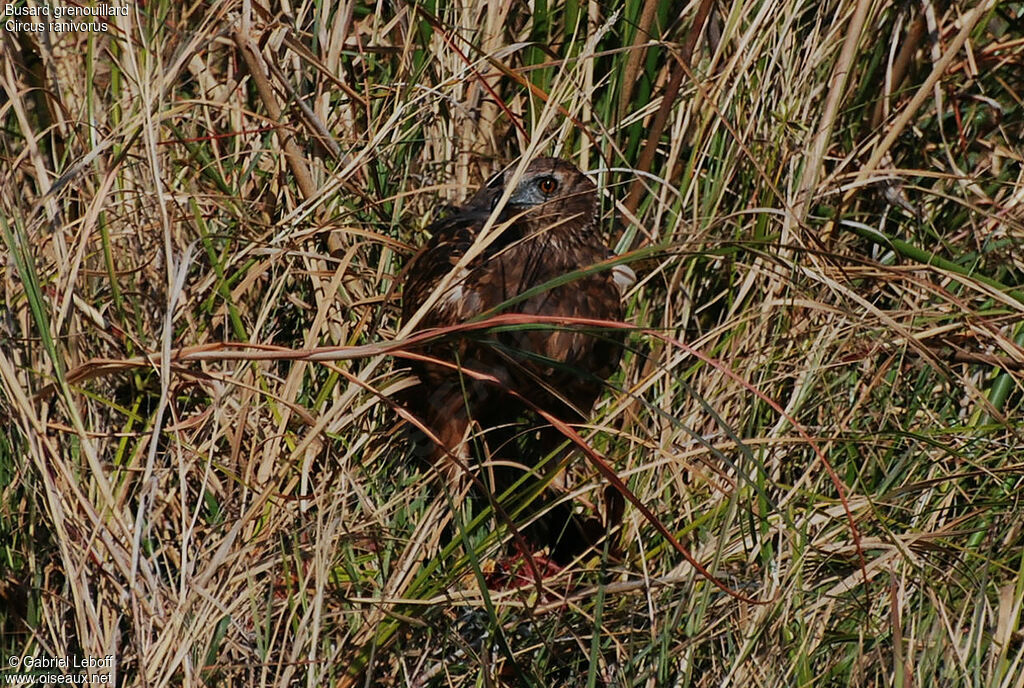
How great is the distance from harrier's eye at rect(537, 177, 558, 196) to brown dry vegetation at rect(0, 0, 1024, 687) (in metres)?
0.17

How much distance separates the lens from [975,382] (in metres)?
2.71

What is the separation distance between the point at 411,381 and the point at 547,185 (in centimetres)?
59

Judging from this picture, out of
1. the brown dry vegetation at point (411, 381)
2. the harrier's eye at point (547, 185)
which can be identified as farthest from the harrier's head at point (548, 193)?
the brown dry vegetation at point (411, 381)

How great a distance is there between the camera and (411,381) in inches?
113

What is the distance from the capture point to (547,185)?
290cm

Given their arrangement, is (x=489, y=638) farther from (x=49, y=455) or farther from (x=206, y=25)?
(x=206, y=25)

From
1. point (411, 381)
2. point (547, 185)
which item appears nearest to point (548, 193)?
point (547, 185)

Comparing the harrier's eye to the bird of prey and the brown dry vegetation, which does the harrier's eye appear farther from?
the brown dry vegetation

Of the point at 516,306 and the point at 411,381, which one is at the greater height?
the point at 516,306

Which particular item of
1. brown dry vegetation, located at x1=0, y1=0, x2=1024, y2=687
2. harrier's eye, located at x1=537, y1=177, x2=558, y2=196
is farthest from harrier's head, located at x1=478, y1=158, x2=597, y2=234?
brown dry vegetation, located at x1=0, y1=0, x2=1024, y2=687

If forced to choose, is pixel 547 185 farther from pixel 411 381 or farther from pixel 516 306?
pixel 411 381

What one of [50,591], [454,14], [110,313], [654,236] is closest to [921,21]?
[654,236]

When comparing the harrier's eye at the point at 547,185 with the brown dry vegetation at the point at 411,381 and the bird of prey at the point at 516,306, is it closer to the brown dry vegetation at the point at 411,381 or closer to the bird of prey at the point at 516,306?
the bird of prey at the point at 516,306

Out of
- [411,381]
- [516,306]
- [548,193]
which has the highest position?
[548,193]
